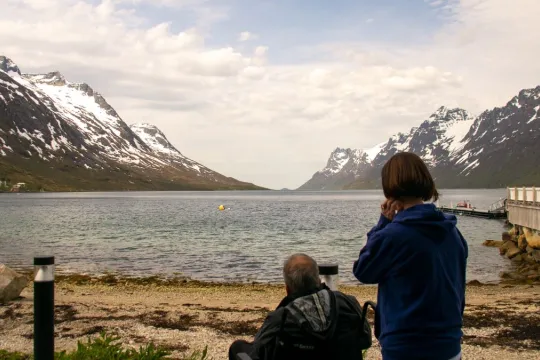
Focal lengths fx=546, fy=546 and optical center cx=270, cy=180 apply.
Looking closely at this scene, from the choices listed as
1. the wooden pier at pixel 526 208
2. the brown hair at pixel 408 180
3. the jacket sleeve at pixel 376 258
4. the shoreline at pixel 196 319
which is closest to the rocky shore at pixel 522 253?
the wooden pier at pixel 526 208

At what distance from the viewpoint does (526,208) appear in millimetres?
40750

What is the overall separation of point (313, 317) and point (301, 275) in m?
0.38

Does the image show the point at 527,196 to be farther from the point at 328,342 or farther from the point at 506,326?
the point at 328,342

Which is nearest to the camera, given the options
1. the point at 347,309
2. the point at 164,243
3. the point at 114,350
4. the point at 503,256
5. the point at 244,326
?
the point at 347,309

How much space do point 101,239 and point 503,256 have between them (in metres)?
35.8

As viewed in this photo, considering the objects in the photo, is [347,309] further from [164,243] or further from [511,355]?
[164,243]

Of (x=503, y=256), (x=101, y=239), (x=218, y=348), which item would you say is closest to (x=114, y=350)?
(x=218, y=348)

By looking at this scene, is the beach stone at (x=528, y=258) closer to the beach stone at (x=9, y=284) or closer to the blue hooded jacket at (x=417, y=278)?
the beach stone at (x=9, y=284)

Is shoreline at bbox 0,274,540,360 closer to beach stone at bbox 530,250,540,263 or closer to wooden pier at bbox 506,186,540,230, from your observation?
beach stone at bbox 530,250,540,263

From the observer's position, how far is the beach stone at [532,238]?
117 ft

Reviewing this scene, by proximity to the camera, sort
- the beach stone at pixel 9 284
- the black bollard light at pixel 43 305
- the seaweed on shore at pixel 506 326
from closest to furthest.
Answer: the black bollard light at pixel 43 305
the seaweed on shore at pixel 506 326
the beach stone at pixel 9 284

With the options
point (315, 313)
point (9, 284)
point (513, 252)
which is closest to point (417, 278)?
point (315, 313)

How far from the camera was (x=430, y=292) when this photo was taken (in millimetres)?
3861

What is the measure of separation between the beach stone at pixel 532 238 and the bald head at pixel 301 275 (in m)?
35.3
